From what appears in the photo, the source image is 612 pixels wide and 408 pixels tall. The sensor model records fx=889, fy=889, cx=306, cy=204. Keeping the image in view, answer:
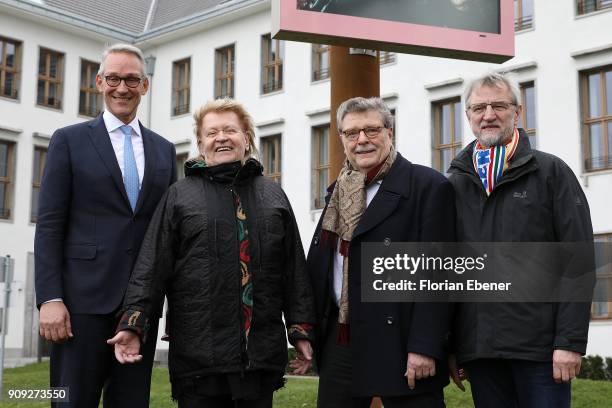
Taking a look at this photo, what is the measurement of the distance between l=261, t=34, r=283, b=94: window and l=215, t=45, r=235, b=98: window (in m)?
1.48

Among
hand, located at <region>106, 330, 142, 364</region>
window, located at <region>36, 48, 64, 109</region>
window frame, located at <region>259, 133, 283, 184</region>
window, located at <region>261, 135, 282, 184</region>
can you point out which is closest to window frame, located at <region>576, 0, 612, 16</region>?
window frame, located at <region>259, 133, 283, 184</region>

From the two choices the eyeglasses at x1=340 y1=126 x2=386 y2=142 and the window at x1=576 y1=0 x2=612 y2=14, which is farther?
the window at x1=576 y1=0 x2=612 y2=14

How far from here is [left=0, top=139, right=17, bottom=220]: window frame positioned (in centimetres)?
2850

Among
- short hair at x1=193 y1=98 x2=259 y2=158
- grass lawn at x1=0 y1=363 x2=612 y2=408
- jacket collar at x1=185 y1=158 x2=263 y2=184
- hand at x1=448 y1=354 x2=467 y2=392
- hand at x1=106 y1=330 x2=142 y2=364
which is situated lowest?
grass lawn at x1=0 y1=363 x2=612 y2=408

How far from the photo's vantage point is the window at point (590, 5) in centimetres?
2073

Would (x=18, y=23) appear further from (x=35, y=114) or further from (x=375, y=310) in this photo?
(x=375, y=310)

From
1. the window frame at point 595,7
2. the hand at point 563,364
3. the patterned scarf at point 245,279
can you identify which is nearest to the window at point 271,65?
the window frame at point 595,7

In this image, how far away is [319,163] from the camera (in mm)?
26328

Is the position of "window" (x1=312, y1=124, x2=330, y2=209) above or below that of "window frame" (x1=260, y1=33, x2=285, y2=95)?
below

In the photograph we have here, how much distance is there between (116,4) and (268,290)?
3218cm

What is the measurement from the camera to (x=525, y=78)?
21.8 meters

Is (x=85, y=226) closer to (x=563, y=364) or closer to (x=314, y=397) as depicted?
(x=563, y=364)

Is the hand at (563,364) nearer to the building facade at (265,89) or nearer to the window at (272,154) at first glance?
the building facade at (265,89)

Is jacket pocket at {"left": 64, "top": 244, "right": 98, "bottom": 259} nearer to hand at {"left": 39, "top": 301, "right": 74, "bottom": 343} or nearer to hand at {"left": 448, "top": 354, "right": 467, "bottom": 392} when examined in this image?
hand at {"left": 39, "top": 301, "right": 74, "bottom": 343}
